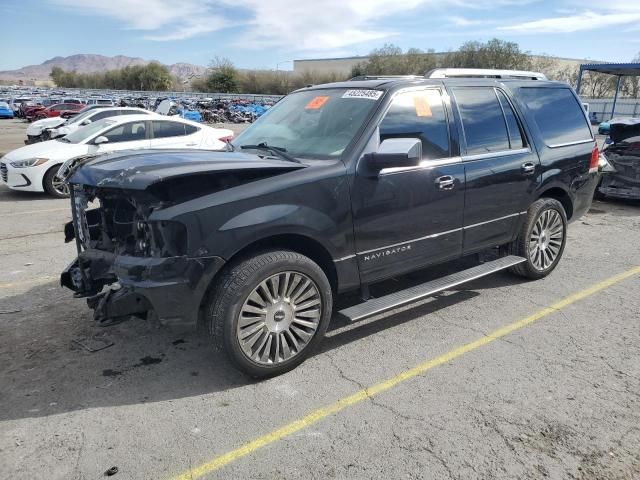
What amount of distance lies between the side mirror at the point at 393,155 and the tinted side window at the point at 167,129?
27.4 ft

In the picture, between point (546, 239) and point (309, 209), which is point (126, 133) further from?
point (546, 239)

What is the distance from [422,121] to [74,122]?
1530 centimetres

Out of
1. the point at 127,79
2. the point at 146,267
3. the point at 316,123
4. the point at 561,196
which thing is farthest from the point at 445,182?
the point at 127,79

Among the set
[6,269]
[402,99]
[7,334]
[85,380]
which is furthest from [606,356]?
[6,269]

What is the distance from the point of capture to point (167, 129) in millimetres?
11102

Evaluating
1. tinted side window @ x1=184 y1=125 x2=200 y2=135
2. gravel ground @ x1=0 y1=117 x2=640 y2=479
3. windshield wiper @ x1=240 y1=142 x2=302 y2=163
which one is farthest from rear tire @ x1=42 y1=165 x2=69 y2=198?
windshield wiper @ x1=240 y1=142 x2=302 y2=163

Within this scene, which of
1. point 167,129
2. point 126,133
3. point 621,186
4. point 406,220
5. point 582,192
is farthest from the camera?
point 167,129

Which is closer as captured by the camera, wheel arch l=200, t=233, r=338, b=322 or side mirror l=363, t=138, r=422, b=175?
wheel arch l=200, t=233, r=338, b=322

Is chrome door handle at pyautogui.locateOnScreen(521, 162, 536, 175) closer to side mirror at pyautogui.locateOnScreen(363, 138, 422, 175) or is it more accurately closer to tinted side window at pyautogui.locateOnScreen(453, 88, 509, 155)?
tinted side window at pyautogui.locateOnScreen(453, 88, 509, 155)

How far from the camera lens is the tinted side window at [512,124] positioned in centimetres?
478

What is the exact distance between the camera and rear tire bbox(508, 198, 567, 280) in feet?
16.5

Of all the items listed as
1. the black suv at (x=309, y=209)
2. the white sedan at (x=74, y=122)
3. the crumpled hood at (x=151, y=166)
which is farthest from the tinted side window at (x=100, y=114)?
the crumpled hood at (x=151, y=166)

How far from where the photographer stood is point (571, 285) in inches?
208

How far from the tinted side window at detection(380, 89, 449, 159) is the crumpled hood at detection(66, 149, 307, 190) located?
0.91 meters
